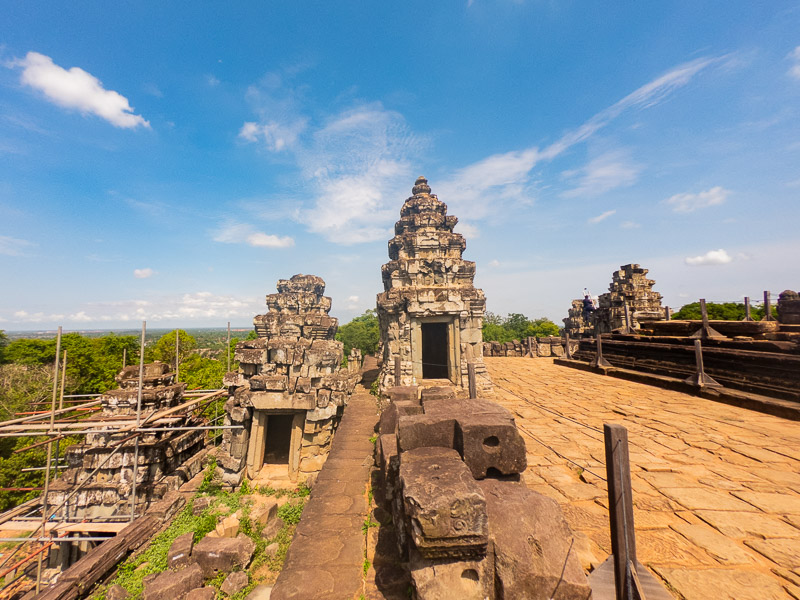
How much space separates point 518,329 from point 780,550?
47.6 metres

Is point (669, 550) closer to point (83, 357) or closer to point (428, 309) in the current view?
point (428, 309)

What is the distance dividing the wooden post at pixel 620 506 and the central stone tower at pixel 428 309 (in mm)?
7513

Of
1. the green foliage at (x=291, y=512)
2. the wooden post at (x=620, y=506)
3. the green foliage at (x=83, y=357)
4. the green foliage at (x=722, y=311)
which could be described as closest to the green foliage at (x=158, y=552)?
the green foliage at (x=291, y=512)

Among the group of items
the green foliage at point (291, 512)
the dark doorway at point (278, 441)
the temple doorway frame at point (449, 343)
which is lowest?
the green foliage at point (291, 512)

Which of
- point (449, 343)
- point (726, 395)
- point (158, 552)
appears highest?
point (449, 343)

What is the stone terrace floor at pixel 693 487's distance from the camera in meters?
2.38

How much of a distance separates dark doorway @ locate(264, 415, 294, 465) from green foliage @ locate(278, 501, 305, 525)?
2202 mm

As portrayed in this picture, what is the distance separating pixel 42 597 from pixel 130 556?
1.38 m

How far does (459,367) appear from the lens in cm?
1062

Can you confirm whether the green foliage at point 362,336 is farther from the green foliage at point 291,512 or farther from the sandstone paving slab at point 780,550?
the sandstone paving slab at point 780,550

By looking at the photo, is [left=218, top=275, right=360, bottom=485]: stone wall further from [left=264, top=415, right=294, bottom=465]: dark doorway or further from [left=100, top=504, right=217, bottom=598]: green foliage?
[left=100, top=504, right=217, bottom=598]: green foliage

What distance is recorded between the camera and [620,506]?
1904mm

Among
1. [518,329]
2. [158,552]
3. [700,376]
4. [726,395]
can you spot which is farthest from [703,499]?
[518,329]

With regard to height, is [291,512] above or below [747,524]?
below
